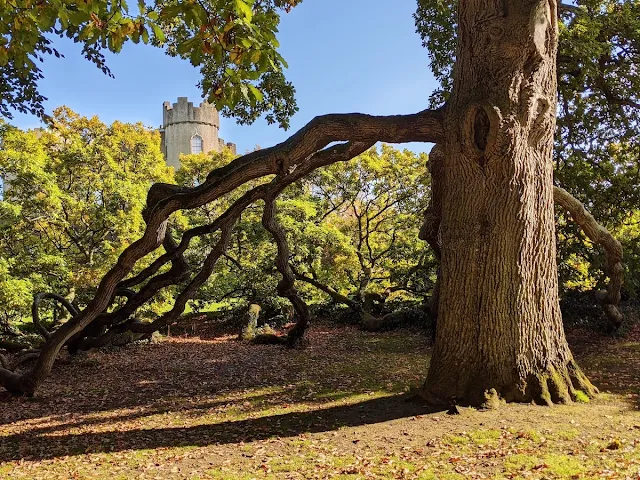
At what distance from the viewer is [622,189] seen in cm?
1052

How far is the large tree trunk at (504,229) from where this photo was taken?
5.41m

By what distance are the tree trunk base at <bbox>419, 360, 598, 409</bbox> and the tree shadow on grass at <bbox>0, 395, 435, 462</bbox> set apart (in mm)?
448

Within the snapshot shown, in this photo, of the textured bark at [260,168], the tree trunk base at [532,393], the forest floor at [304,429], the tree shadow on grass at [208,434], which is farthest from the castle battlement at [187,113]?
the tree trunk base at [532,393]

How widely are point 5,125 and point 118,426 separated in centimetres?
904

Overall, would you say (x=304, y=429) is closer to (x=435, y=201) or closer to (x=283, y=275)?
(x=435, y=201)

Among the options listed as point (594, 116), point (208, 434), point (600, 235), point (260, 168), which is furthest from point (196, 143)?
point (208, 434)

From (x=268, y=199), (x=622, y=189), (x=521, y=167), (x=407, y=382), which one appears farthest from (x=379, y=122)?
(x=622, y=189)

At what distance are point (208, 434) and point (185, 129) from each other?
47211mm

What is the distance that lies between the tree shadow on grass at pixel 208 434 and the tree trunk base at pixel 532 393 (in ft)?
1.47

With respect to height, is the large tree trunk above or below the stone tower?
below

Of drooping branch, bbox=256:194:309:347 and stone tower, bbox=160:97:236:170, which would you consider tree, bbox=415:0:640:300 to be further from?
stone tower, bbox=160:97:236:170

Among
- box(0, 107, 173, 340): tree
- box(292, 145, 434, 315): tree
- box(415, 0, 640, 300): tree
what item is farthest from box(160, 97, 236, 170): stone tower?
box(415, 0, 640, 300): tree

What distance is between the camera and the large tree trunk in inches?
213

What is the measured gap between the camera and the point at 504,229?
5.44 m
